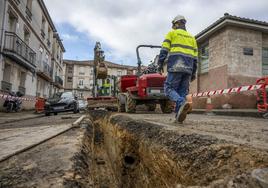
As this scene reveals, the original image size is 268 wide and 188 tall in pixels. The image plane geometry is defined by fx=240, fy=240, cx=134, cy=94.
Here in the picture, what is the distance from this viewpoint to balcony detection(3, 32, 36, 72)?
45.8 ft

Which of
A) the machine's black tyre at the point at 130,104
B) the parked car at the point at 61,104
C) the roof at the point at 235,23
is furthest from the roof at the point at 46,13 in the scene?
the machine's black tyre at the point at 130,104

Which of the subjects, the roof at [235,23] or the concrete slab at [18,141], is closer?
the concrete slab at [18,141]

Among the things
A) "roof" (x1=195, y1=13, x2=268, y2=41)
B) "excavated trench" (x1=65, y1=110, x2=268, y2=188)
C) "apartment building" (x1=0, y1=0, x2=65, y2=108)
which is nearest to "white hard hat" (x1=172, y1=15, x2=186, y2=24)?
"excavated trench" (x1=65, y1=110, x2=268, y2=188)

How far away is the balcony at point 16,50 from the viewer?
13.9 m

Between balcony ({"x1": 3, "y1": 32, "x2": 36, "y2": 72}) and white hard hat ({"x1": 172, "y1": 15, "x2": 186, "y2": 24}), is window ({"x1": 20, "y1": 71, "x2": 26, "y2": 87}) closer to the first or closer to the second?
Result: balcony ({"x1": 3, "y1": 32, "x2": 36, "y2": 72})

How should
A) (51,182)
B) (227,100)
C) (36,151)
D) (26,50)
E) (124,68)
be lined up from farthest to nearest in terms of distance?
(124,68) → (26,50) → (227,100) → (36,151) → (51,182)

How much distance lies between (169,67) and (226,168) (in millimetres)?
2904

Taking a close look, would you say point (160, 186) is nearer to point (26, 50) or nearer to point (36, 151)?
point (36, 151)

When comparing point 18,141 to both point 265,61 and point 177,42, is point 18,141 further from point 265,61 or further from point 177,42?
point 265,61

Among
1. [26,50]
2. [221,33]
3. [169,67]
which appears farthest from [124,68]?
[169,67]

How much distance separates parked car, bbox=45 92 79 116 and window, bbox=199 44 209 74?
8.10m

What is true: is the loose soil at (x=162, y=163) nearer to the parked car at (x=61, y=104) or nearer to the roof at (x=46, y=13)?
the parked car at (x=61, y=104)

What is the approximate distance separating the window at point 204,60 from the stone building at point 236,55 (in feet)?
2.41

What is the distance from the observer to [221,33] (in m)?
13.0
